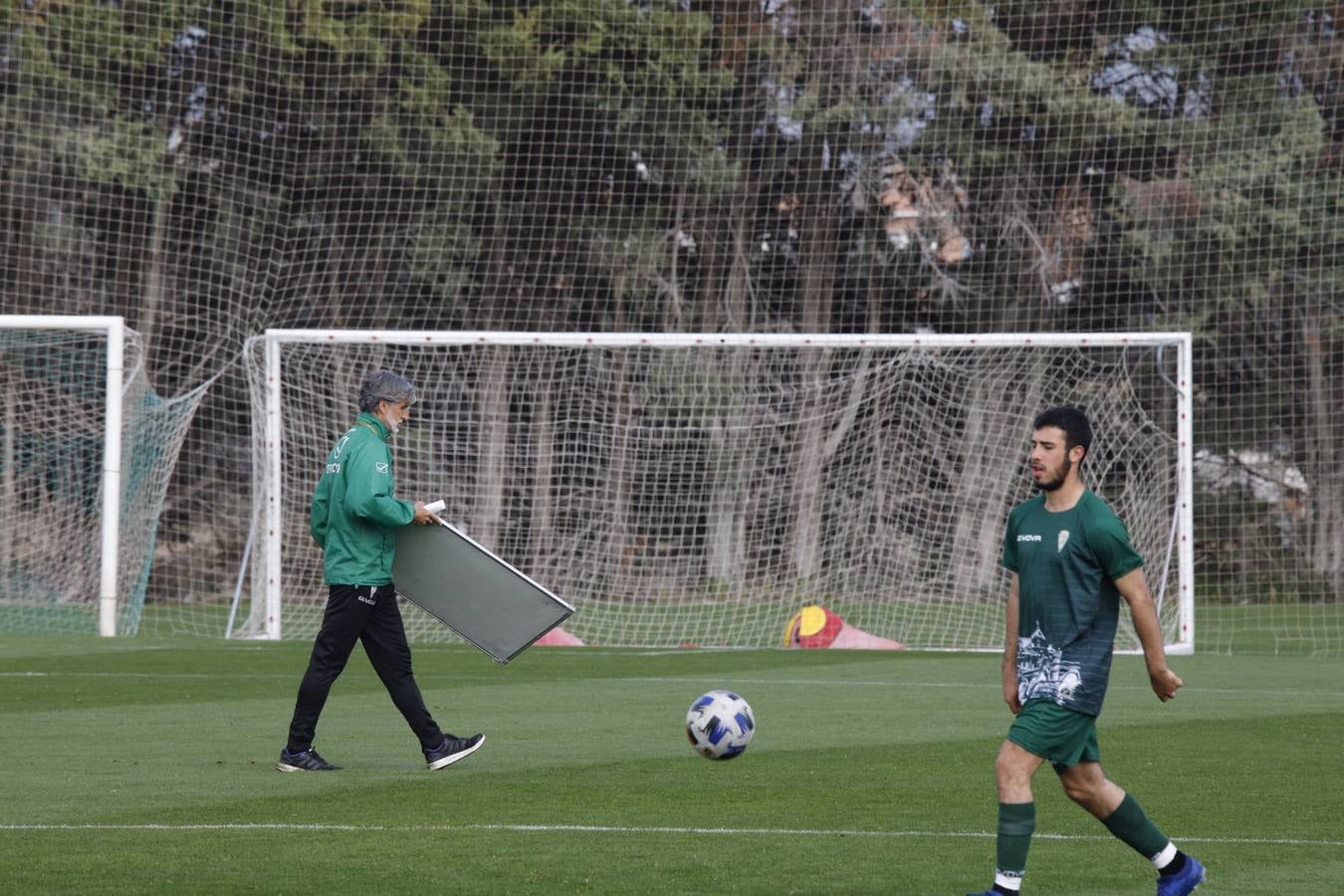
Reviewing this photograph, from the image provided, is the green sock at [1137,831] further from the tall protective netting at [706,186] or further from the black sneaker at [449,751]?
the tall protective netting at [706,186]

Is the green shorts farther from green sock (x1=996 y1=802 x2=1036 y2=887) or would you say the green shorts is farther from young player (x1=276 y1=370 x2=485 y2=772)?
young player (x1=276 y1=370 x2=485 y2=772)

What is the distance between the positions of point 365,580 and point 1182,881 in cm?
462

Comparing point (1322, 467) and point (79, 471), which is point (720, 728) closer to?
point (79, 471)

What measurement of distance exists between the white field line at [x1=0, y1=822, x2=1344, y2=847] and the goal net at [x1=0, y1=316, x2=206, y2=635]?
12363mm

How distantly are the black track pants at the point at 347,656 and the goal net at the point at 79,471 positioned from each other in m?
10.8

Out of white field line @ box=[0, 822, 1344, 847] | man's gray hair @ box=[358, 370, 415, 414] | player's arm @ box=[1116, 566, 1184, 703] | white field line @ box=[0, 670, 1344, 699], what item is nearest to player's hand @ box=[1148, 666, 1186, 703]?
player's arm @ box=[1116, 566, 1184, 703]

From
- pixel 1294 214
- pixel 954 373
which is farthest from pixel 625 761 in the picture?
pixel 1294 214

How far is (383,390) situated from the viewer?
30.7ft

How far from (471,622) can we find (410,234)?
2027 cm

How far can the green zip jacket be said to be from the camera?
9078 mm

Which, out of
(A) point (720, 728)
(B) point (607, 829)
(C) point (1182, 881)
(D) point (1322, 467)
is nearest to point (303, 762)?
(A) point (720, 728)

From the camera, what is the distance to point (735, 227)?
3039cm

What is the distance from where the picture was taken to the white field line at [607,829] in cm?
725

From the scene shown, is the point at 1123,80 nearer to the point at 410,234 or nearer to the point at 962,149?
the point at 962,149
